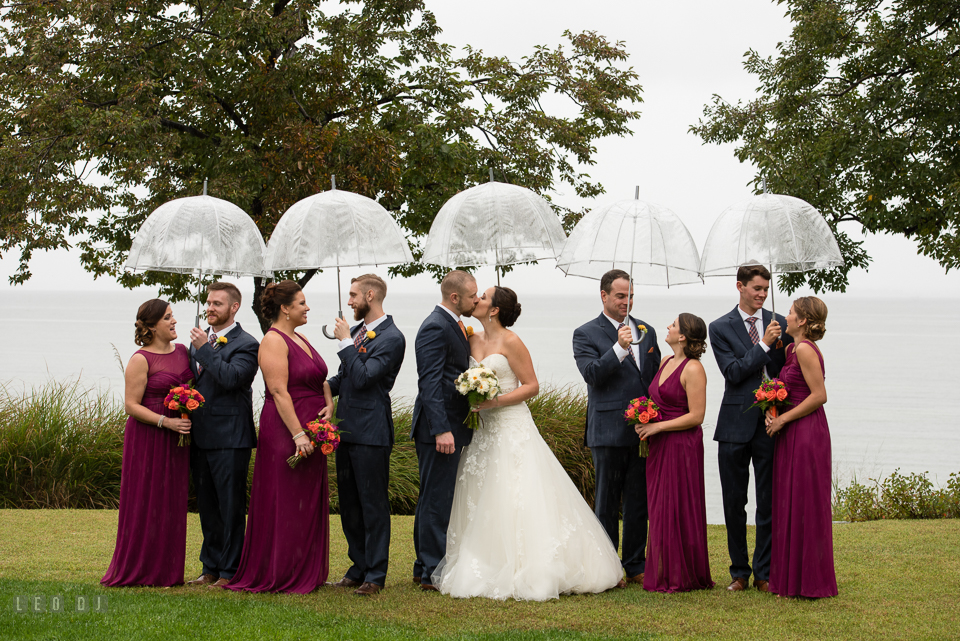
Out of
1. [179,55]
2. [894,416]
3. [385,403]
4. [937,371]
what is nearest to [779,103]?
[179,55]

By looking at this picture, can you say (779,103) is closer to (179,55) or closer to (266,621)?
(179,55)

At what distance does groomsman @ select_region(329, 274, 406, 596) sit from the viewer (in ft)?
21.1

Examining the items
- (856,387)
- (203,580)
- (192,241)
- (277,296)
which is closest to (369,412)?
(277,296)

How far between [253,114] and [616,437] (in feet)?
29.4

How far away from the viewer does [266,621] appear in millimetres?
5582

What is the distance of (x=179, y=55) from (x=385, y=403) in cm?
888

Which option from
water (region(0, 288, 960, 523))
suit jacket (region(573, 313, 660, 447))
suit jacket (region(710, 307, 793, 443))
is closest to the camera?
suit jacket (region(710, 307, 793, 443))

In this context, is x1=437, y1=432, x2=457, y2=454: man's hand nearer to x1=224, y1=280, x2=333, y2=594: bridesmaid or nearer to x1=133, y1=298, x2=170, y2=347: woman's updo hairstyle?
x1=224, y1=280, x2=333, y2=594: bridesmaid

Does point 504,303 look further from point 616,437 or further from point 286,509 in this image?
point 286,509

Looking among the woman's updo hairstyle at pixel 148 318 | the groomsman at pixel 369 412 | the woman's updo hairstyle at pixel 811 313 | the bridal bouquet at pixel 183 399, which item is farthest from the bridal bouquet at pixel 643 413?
the woman's updo hairstyle at pixel 148 318

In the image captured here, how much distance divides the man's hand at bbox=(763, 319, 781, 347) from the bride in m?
1.74

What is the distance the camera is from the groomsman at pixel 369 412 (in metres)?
6.43

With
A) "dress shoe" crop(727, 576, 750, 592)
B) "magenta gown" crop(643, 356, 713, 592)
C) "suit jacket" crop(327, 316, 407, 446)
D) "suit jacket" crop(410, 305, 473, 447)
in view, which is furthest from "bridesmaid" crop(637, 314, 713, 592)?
"suit jacket" crop(327, 316, 407, 446)

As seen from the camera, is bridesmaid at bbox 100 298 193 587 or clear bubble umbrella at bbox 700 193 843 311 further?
clear bubble umbrella at bbox 700 193 843 311
